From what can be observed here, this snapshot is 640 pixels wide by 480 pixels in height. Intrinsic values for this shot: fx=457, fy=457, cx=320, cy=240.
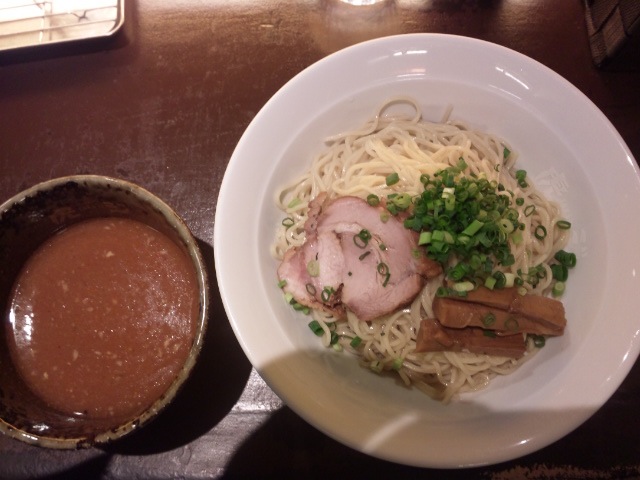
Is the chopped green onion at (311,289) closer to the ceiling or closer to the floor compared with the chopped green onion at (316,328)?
closer to the ceiling

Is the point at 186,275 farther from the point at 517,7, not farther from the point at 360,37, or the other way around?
the point at 517,7

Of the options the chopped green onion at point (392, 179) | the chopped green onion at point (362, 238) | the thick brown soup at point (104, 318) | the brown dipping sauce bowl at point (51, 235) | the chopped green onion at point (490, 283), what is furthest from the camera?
the chopped green onion at point (392, 179)

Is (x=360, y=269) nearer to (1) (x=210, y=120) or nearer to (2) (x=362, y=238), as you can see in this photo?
(2) (x=362, y=238)

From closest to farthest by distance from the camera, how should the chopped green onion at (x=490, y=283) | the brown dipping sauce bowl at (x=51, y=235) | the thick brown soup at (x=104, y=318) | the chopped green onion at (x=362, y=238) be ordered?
the brown dipping sauce bowl at (x=51, y=235)
the thick brown soup at (x=104, y=318)
the chopped green onion at (x=490, y=283)
the chopped green onion at (x=362, y=238)

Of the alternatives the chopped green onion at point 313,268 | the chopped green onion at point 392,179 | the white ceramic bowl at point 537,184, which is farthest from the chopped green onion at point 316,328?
the chopped green onion at point 392,179

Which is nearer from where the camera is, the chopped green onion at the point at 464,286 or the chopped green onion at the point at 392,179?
the chopped green onion at the point at 464,286

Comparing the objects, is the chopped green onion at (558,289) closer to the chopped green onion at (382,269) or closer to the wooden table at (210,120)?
the wooden table at (210,120)
